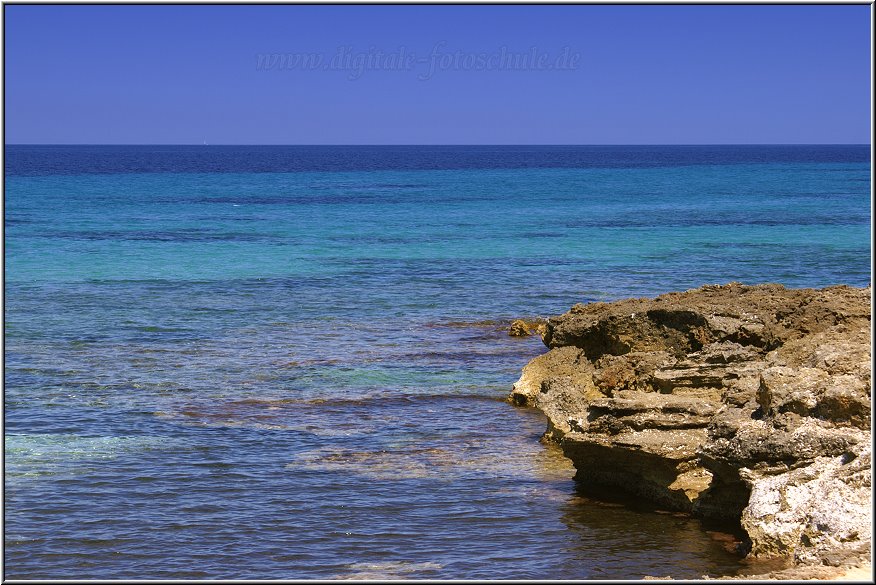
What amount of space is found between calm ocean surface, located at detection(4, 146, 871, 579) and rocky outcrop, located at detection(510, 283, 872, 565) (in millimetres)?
525

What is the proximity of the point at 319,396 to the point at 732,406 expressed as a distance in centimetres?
755

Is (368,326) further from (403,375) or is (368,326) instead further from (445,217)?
(445,217)

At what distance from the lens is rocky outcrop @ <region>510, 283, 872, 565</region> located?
9438mm

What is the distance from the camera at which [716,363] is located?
12656 mm

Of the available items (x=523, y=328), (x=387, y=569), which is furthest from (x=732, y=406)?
(x=523, y=328)

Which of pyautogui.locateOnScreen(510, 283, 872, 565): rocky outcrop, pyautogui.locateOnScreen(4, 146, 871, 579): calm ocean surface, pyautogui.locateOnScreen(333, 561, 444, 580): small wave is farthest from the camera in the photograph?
pyautogui.locateOnScreen(4, 146, 871, 579): calm ocean surface

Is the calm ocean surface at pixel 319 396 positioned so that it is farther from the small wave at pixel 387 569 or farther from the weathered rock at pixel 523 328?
the weathered rock at pixel 523 328

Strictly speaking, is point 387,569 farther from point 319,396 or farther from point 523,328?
point 523,328

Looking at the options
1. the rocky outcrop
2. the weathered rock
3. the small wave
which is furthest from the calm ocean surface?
the weathered rock

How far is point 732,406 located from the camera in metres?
11.5

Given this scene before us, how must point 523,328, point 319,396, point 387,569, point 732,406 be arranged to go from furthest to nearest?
point 523,328 → point 319,396 → point 732,406 → point 387,569

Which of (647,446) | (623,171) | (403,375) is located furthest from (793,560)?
(623,171)

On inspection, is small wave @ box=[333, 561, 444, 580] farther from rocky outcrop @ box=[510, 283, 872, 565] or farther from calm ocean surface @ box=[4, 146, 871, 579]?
rocky outcrop @ box=[510, 283, 872, 565]

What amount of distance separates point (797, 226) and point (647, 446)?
1505 inches
